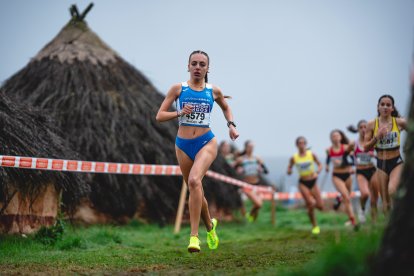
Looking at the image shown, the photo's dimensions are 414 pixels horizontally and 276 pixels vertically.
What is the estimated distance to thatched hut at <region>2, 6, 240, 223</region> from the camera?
538 inches

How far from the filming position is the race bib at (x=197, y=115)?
707cm

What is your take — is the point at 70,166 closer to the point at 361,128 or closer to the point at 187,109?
the point at 187,109

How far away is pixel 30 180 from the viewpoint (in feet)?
29.9

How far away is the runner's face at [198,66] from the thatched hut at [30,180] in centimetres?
323

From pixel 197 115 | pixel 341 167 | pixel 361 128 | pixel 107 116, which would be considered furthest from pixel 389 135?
pixel 107 116

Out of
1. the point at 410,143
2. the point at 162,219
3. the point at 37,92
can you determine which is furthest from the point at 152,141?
the point at 410,143

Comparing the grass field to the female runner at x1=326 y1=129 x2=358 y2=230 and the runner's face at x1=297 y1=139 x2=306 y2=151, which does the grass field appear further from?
the runner's face at x1=297 y1=139 x2=306 y2=151

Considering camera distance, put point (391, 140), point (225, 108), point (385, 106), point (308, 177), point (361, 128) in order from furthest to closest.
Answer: point (308, 177) → point (361, 128) → point (391, 140) → point (385, 106) → point (225, 108)

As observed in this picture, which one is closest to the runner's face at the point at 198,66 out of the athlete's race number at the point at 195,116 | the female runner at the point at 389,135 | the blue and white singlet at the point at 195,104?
the blue and white singlet at the point at 195,104

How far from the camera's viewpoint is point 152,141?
1523cm

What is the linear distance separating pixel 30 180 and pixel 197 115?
3550mm

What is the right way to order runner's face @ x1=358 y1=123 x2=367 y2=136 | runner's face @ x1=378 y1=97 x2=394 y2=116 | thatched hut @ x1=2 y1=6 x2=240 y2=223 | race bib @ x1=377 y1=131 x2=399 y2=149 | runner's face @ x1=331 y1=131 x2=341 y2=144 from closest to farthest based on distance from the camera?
runner's face @ x1=378 y1=97 x2=394 y2=116 < race bib @ x1=377 y1=131 x2=399 y2=149 < runner's face @ x1=358 y1=123 x2=367 y2=136 < thatched hut @ x1=2 y1=6 x2=240 y2=223 < runner's face @ x1=331 y1=131 x2=341 y2=144

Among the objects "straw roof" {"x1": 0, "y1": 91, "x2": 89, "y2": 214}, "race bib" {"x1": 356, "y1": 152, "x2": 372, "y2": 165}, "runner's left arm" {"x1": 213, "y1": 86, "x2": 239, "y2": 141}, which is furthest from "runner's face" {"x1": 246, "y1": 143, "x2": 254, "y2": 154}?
"runner's left arm" {"x1": 213, "y1": 86, "x2": 239, "y2": 141}

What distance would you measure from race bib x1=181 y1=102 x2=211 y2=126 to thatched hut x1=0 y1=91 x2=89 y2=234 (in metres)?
2.98
